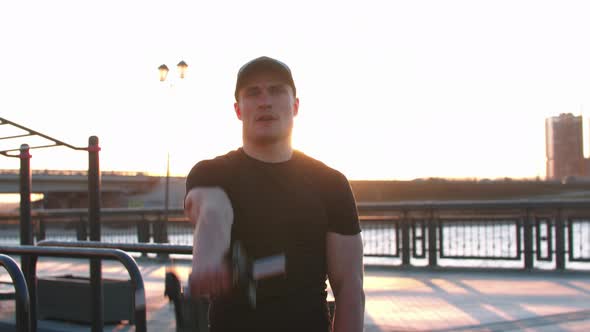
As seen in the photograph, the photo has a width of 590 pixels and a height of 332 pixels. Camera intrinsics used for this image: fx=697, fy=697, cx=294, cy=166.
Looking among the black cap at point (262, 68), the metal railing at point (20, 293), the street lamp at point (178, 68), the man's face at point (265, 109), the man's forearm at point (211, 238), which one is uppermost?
the street lamp at point (178, 68)

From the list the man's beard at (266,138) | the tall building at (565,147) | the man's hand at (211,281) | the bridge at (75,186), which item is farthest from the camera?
the tall building at (565,147)

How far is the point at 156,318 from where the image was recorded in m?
7.77

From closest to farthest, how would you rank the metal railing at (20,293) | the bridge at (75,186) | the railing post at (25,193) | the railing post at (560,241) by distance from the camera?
the metal railing at (20,293) → the railing post at (25,193) → the railing post at (560,241) → the bridge at (75,186)

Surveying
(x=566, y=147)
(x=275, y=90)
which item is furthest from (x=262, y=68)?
(x=566, y=147)

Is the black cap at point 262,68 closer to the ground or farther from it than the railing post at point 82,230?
farther from it

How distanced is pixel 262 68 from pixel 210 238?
1.91 feet

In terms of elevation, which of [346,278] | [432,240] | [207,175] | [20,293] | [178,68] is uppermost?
[178,68]

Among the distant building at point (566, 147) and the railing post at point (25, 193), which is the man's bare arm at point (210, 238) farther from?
the distant building at point (566, 147)

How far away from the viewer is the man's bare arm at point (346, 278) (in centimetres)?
207

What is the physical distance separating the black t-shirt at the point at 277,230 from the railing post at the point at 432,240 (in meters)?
10.8

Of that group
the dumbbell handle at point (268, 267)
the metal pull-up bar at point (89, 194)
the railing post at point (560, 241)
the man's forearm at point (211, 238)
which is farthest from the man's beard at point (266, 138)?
the railing post at point (560, 241)

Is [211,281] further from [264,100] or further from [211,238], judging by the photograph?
[264,100]

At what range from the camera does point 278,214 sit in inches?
75.3

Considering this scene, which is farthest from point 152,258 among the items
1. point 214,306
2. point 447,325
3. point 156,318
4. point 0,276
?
point 214,306
